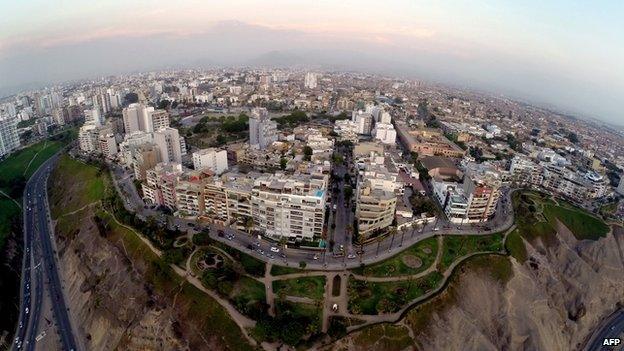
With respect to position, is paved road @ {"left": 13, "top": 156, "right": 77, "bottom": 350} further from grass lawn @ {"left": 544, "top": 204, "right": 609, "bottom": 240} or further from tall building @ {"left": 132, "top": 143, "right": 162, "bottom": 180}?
grass lawn @ {"left": 544, "top": 204, "right": 609, "bottom": 240}

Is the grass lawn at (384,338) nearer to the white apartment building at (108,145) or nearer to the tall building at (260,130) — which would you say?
the tall building at (260,130)

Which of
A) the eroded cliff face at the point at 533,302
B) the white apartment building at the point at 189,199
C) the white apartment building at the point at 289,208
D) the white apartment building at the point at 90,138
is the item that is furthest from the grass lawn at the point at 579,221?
the white apartment building at the point at 90,138

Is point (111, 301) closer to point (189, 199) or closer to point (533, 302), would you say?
point (189, 199)

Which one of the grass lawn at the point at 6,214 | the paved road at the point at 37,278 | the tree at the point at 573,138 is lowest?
the paved road at the point at 37,278

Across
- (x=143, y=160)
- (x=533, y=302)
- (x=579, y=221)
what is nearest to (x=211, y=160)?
(x=143, y=160)

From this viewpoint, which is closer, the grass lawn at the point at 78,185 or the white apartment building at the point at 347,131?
the grass lawn at the point at 78,185

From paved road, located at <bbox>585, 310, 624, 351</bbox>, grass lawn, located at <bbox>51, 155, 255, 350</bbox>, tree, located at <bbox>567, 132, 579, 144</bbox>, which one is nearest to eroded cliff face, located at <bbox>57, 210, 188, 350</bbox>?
grass lawn, located at <bbox>51, 155, 255, 350</bbox>

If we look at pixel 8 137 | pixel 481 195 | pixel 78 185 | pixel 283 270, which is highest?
pixel 481 195
